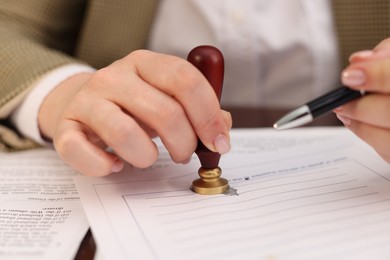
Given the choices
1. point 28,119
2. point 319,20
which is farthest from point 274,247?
point 319,20

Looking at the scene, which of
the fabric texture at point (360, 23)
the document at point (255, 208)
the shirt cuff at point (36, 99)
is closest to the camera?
the document at point (255, 208)

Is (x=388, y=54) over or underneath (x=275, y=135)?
over

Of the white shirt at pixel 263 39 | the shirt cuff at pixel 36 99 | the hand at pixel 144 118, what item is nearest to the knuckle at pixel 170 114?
the hand at pixel 144 118

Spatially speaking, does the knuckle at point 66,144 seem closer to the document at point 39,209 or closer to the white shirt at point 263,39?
the document at point 39,209

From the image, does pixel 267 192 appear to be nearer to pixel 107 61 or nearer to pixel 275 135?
pixel 275 135

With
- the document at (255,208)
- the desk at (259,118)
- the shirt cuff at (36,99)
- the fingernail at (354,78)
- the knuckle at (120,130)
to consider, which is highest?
the fingernail at (354,78)

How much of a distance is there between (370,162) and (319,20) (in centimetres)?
30

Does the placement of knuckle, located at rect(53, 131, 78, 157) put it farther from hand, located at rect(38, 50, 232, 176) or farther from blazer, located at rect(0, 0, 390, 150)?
blazer, located at rect(0, 0, 390, 150)

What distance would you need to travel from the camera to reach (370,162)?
38cm

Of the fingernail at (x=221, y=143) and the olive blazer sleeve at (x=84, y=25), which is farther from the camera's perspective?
the olive blazer sleeve at (x=84, y=25)

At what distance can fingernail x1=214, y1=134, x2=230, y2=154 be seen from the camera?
31 cm

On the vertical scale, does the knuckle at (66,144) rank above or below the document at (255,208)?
above

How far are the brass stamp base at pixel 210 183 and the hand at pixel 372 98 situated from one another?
3.4 inches

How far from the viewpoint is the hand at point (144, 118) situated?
30 centimetres
